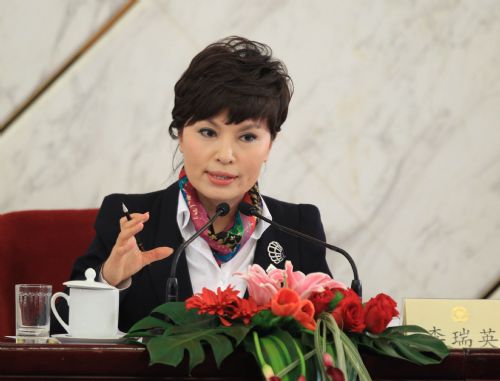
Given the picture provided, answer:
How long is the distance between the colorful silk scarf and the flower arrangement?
69 centimetres

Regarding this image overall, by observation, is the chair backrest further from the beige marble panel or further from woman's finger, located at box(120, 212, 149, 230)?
woman's finger, located at box(120, 212, 149, 230)

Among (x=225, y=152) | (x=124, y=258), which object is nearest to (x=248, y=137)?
(x=225, y=152)

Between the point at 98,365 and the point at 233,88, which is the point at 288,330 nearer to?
the point at 98,365

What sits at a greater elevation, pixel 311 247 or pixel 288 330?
pixel 311 247

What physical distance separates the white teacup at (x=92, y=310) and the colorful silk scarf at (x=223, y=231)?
55cm

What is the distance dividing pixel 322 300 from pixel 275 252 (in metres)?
0.78

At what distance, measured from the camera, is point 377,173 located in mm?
2754

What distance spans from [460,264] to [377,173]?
381mm

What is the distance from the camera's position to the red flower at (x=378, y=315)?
1247mm

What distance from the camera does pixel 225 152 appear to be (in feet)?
6.30

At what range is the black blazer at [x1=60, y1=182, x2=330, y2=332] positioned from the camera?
75.9 inches

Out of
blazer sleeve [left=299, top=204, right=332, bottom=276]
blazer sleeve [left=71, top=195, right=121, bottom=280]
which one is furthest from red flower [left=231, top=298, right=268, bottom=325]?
blazer sleeve [left=299, top=204, right=332, bottom=276]

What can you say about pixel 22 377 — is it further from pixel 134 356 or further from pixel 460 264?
pixel 460 264

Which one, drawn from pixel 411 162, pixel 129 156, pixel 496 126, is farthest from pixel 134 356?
pixel 496 126
